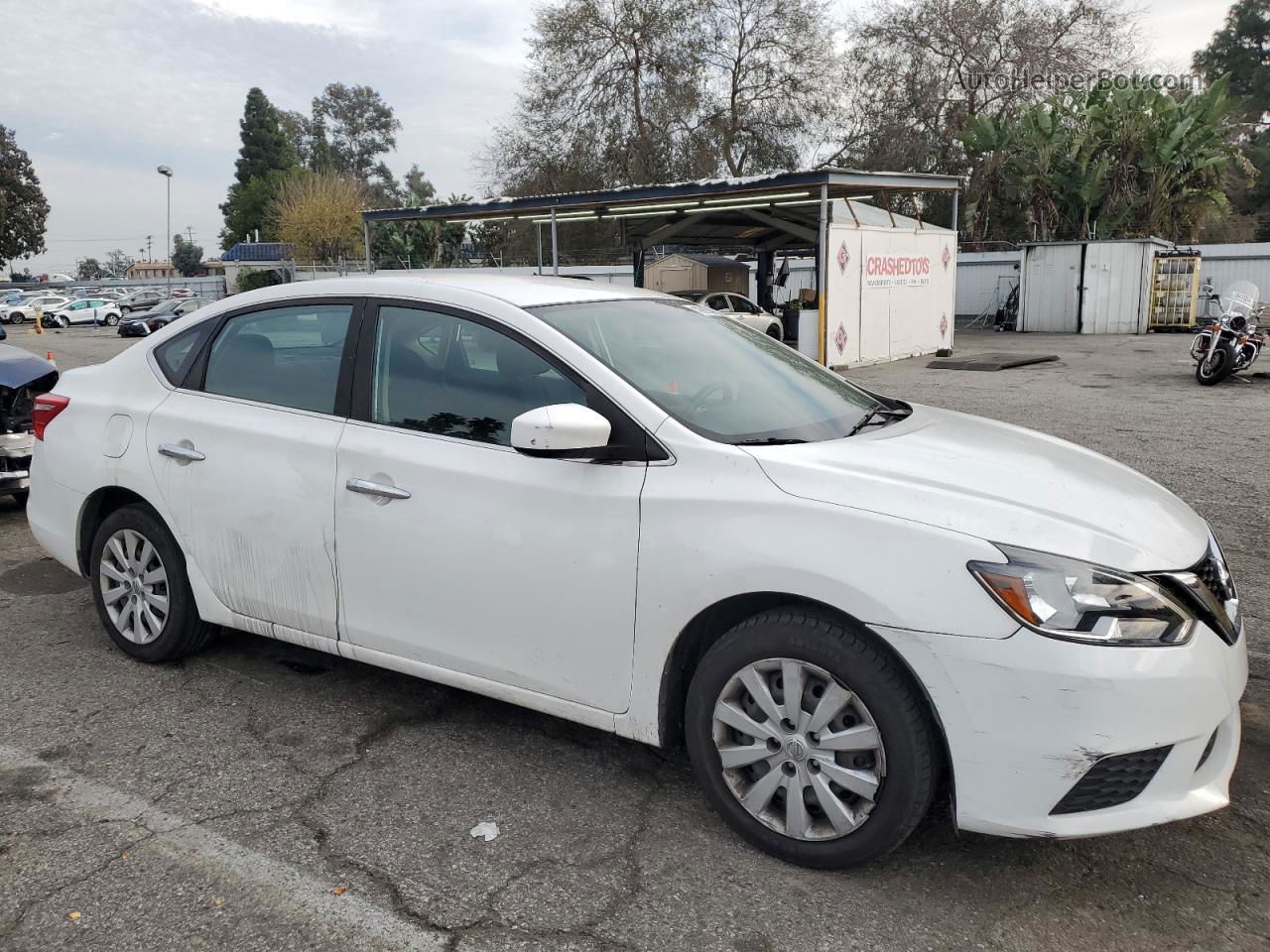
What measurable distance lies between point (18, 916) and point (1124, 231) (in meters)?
34.9

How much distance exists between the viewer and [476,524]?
10.4ft

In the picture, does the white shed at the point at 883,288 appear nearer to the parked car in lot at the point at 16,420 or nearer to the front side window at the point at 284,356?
the parked car in lot at the point at 16,420

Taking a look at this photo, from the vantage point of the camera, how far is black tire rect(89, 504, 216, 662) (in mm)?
4027

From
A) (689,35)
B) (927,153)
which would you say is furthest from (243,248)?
(927,153)

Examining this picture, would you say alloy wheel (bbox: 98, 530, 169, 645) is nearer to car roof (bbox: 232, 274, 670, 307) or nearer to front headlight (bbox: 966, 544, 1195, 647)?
car roof (bbox: 232, 274, 670, 307)

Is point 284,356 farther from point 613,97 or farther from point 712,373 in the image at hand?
point 613,97

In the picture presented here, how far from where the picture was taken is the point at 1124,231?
1251 inches

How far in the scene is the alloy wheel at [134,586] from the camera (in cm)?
412

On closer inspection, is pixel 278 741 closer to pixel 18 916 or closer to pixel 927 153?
pixel 18 916

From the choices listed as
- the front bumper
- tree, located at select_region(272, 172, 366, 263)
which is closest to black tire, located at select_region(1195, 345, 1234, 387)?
the front bumper

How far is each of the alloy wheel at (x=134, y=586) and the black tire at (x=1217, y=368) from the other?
14259 millimetres

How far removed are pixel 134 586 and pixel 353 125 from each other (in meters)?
104

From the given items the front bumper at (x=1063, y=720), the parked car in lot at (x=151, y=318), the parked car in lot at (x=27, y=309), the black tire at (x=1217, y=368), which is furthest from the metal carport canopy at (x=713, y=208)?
the parked car in lot at (x=27, y=309)

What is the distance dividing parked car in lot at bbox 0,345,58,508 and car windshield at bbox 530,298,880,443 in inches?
190
